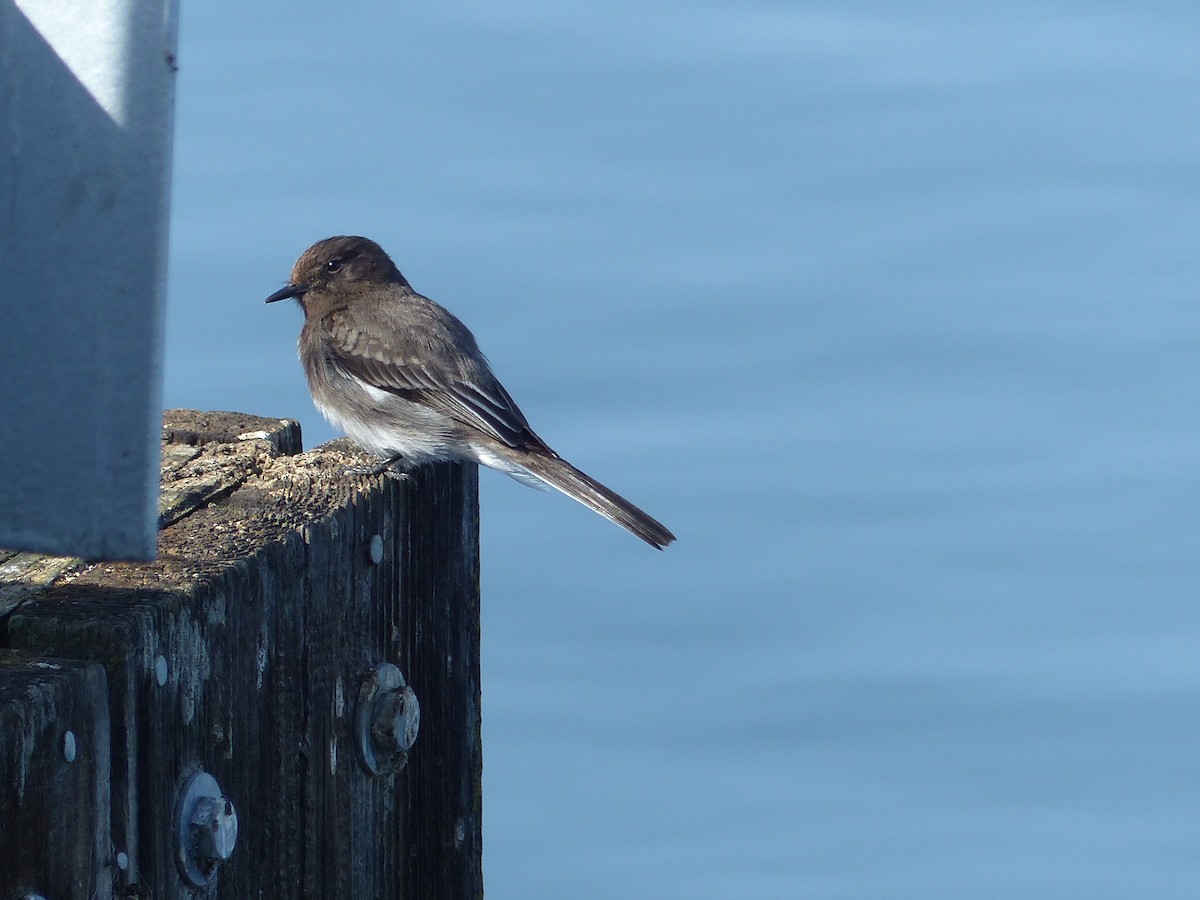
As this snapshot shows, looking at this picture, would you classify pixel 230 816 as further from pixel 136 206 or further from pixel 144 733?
pixel 136 206

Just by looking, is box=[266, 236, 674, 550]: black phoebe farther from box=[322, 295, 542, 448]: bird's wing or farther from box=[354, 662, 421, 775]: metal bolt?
box=[354, 662, 421, 775]: metal bolt

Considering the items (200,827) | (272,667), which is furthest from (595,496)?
(200,827)

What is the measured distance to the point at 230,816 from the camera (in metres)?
3.08

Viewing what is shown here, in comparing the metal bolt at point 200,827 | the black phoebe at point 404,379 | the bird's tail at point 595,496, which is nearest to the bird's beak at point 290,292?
the black phoebe at point 404,379

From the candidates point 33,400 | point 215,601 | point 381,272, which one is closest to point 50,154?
point 33,400

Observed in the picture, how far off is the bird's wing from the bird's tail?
0.11 meters

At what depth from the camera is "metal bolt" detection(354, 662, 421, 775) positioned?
3791mm

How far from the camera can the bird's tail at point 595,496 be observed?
5895mm

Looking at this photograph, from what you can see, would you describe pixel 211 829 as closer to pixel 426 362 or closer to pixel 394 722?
pixel 394 722

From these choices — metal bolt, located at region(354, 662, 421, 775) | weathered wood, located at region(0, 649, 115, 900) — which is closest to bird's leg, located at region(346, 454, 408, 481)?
metal bolt, located at region(354, 662, 421, 775)

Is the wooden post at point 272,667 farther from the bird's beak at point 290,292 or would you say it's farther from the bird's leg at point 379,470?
the bird's beak at point 290,292

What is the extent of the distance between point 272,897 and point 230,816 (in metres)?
0.42

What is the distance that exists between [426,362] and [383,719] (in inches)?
130

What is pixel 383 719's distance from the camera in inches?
150
